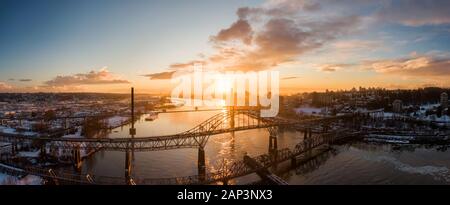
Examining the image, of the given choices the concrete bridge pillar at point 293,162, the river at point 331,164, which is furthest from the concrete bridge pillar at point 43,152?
the concrete bridge pillar at point 293,162

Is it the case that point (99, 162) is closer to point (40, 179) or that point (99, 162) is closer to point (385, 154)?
point (40, 179)

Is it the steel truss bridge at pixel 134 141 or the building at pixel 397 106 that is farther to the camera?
the building at pixel 397 106

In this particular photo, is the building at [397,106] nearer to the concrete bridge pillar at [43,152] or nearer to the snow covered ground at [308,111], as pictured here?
the snow covered ground at [308,111]

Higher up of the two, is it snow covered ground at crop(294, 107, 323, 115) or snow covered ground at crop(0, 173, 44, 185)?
snow covered ground at crop(294, 107, 323, 115)

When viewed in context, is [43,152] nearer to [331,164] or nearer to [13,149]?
[13,149]

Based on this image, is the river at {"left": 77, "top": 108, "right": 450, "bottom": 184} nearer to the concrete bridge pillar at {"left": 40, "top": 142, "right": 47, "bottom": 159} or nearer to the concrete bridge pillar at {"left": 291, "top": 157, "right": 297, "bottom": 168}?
the concrete bridge pillar at {"left": 291, "top": 157, "right": 297, "bottom": 168}

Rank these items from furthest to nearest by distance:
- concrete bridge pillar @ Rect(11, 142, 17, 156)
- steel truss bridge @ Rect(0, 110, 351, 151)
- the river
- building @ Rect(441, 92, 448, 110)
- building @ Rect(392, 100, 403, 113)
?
building @ Rect(392, 100, 403, 113), building @ Rect(441, 92, 448, 110), concrete bridge pillar @ Rect(11, 142, 17, 156), steel truss bridge @ Rect(0, 110, 351, 151), the river

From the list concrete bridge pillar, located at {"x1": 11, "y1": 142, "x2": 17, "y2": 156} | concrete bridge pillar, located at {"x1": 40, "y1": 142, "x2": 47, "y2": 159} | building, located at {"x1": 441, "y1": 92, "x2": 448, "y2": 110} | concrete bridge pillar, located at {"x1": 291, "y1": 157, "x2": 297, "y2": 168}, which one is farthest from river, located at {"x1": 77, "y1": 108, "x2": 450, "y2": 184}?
building, located at {"x1": 441, "y1": 92, "x2": 448, "y2": 110}

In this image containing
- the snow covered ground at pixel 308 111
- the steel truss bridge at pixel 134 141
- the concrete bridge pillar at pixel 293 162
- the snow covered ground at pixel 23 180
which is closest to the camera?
the snow covered ground at pixel 23 180

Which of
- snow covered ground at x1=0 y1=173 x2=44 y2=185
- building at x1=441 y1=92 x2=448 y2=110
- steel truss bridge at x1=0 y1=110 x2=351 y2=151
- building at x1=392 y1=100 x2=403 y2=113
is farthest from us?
building at x1=392 y1=100 x2=403 y2=113

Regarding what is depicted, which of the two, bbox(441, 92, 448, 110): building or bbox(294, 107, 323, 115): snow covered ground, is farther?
bbox(294, 107, 323, 115): snow covered ground
